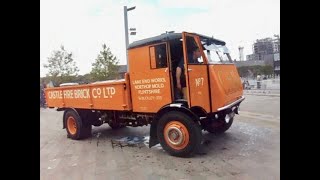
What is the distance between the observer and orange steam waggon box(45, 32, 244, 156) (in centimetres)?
495

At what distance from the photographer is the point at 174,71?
534 cm

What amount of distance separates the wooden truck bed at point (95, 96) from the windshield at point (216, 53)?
1.66m

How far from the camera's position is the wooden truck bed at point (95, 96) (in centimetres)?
583

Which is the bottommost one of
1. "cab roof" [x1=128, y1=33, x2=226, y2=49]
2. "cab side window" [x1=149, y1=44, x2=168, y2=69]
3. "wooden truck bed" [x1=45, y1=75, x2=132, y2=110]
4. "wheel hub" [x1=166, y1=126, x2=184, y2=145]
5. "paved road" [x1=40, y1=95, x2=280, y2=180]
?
"paved road" [x1=40, y1=95, x2=280, y2=180]

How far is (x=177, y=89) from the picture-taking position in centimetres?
526

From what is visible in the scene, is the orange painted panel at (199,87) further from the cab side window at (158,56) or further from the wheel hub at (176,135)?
the cab side window at (158,56)

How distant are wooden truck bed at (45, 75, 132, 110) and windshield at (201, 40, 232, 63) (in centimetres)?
166

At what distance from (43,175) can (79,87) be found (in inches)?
113

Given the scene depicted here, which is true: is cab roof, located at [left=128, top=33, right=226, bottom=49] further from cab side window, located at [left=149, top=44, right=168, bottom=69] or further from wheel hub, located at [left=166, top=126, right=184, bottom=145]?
wheel hub, located at [left=166, top=126, right=184, bottom=145]

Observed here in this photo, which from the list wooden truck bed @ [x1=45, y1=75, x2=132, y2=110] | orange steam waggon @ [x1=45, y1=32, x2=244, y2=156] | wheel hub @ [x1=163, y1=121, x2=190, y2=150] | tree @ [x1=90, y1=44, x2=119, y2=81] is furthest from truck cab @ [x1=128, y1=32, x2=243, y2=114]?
tree @ [x1=90, y1=44, x2=119, y2=81]

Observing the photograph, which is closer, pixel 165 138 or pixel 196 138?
pixel 196 138

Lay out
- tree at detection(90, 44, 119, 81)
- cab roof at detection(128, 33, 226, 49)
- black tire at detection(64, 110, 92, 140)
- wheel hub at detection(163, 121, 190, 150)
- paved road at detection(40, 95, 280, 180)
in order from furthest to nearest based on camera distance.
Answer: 1. tree at detection(90, 44, 119, 81)
2. black tire at detection(64, 110, 92, 140)
3. cab roof at detection(128, 33, 226, 49)
4. wheel hub at detection(163, 121, 190, 150)
5. paved road at detection(40, 95, 280, 180)
